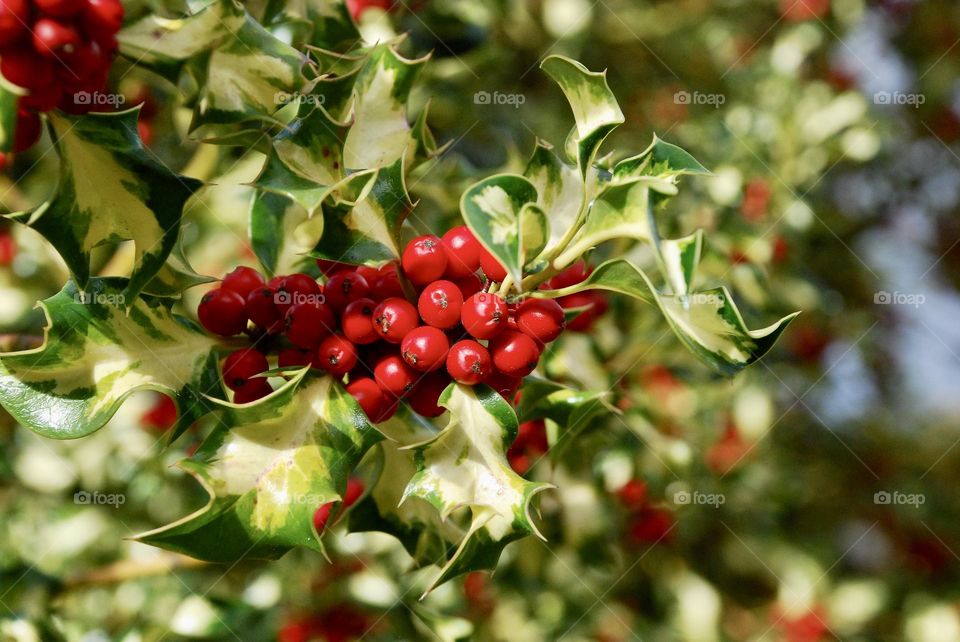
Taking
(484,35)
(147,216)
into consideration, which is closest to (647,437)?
(484,35)

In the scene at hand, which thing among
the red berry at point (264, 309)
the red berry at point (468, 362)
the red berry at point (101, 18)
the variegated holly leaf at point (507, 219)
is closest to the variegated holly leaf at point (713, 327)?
the variegated holly leaf at point (507, 219)

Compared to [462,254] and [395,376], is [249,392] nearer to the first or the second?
[395,376]

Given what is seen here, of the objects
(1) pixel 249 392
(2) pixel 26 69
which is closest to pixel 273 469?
(1) pixel 249 392

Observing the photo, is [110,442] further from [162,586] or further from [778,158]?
[778,158]

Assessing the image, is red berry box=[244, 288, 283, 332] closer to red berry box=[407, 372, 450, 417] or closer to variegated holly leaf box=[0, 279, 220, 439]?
variegated holly leaf box=[0, 279, 220, 439]

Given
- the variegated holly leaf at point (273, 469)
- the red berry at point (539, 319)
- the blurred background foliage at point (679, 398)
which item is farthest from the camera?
the blurred background foliage at point (679, 398)

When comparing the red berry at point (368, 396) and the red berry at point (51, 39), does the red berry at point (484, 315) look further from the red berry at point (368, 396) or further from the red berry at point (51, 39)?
the red berry at point (51, 39)
